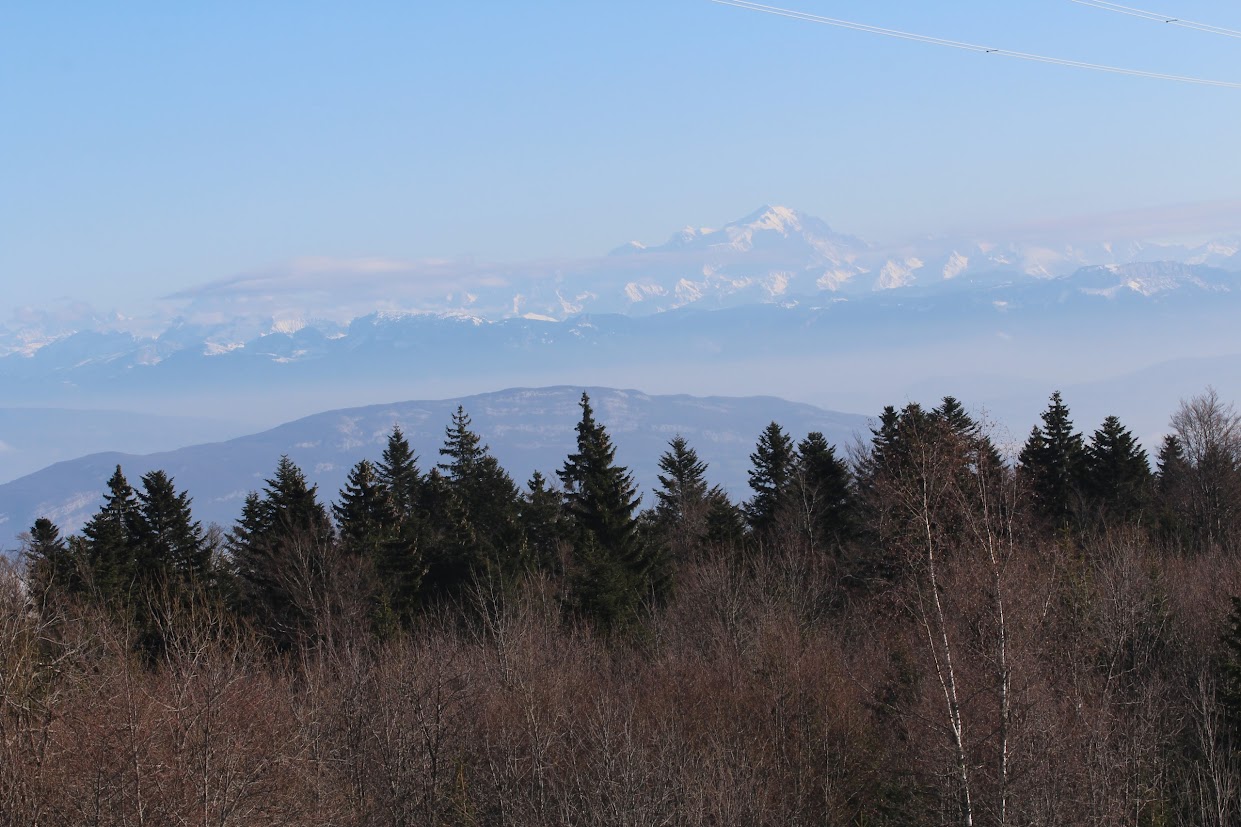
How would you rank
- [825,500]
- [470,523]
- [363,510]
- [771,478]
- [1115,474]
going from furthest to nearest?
[771,478] < [1115,474] < [825,500] < [470,523] < [363,510]

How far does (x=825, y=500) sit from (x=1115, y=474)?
14805 mm

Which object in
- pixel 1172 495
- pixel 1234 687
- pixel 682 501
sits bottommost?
pixel 1234 687

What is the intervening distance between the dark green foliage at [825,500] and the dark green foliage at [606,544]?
340 inches

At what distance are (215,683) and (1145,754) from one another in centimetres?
1925

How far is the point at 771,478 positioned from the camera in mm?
58469

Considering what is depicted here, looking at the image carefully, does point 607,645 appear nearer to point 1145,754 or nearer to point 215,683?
point 1145,754

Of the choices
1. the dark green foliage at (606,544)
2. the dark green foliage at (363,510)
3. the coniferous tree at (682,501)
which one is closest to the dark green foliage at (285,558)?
the dark green foliage at (363,510)

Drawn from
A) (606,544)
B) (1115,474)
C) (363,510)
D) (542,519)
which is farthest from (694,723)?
(1115,474)

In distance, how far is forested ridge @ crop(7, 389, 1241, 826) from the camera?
1877 centimetres

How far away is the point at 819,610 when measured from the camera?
45.5m

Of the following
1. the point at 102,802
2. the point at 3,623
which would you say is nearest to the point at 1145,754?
the point at 102,802

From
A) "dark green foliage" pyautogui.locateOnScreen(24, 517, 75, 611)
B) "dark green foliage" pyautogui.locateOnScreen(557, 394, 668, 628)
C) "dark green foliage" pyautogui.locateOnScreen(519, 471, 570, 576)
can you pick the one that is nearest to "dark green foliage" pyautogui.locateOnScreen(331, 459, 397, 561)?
"dark green foliage" pyautogui.locateOnScreen(519, 471, 570, 576)

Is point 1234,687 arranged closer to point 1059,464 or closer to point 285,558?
point 1059,464

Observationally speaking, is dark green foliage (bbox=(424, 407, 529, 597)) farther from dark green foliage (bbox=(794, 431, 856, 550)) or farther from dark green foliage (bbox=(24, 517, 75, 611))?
dark green foliage (bbox=(794, 431, 856, 550))
